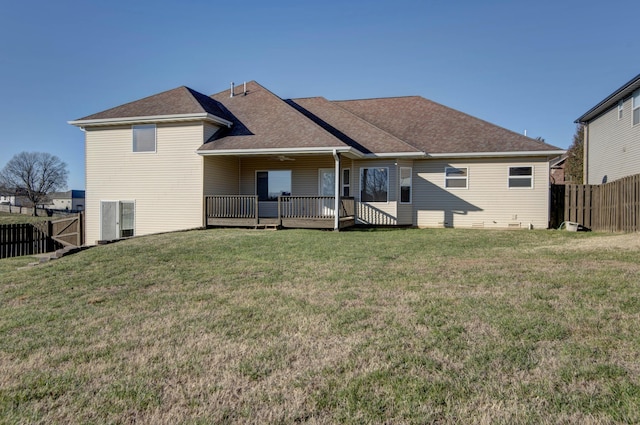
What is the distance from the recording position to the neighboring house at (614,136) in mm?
15523

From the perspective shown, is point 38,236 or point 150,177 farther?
point 150,177

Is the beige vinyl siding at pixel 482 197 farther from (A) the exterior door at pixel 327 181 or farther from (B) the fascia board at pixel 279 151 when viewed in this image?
(B) the fascia board at pixel 279 151

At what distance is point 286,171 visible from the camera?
18.0 meters

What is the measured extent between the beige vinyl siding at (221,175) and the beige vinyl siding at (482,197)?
780 centimetres

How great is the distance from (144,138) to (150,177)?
1621 mm

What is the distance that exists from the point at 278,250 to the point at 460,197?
→ 9.89 m

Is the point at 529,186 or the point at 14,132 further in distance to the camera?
the point at 14,132

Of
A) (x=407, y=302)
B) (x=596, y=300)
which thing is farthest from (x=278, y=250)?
(x=596, y=300)

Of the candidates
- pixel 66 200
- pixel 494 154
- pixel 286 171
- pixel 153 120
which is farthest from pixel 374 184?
pixel 66 200

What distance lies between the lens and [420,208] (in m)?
17.3

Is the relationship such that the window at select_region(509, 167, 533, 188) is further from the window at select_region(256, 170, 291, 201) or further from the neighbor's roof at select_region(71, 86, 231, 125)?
the neighbor's roof at select_region(71, 86, 231, 125)

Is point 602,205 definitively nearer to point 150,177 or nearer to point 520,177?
point 520,177

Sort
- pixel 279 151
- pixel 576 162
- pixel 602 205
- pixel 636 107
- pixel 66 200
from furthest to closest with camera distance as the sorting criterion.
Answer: pixel 66 200
pixel 576 162
pixel 636 107
pixel 279 151
pixel 602 205

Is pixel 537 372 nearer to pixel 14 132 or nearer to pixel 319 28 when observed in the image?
pixel 319 28
